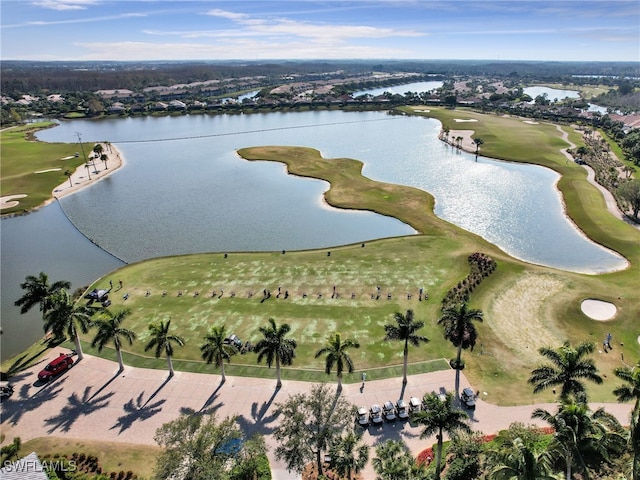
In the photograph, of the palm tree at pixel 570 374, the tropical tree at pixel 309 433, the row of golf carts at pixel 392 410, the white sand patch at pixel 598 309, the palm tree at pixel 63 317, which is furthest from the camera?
the white sand patch at pixel 598 309

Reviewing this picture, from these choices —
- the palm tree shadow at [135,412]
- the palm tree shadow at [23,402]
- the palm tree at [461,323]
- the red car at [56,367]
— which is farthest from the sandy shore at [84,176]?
the palm tree at [461,323]

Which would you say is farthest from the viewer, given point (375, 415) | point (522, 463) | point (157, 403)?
point (157, 403)

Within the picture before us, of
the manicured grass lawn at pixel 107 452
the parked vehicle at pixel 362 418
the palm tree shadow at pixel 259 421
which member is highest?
the parked vehicle at pixel 362 418

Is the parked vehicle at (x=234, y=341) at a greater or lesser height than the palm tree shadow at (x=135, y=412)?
greater

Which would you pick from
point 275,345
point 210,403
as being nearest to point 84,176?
point 210,403

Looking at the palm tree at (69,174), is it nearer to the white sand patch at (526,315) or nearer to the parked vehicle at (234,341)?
the parked vehicle at (234,341)

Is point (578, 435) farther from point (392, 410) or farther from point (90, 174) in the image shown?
point (90, 174)

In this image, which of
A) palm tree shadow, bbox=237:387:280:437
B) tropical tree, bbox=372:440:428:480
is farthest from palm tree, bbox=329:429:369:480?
palm tree shadow, bbox=237:387:280:437
